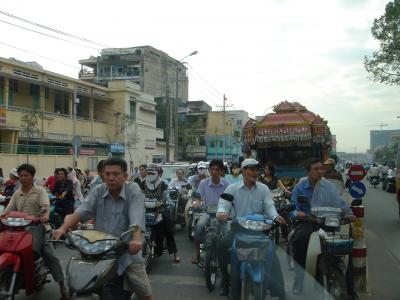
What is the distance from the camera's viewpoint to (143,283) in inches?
160

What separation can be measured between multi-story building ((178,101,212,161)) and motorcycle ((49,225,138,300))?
55477 millimetres

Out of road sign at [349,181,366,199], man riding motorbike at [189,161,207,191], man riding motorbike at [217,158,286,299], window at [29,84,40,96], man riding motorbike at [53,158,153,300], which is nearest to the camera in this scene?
man riding motorbike at [53,158,153,300]

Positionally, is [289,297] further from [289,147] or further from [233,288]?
[289,147]

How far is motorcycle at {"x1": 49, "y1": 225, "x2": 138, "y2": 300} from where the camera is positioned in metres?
3.54

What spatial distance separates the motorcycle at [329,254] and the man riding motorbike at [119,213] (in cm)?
183

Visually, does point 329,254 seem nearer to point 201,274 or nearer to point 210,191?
point 210,191

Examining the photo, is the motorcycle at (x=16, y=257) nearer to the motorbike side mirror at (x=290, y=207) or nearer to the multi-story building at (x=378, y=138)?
the motorbike side mirror at (x=290, y=207)

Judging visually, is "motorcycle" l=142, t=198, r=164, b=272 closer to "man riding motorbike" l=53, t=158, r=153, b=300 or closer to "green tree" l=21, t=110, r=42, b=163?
"man riding motorbike" l=53, t=158, r=153, b=300

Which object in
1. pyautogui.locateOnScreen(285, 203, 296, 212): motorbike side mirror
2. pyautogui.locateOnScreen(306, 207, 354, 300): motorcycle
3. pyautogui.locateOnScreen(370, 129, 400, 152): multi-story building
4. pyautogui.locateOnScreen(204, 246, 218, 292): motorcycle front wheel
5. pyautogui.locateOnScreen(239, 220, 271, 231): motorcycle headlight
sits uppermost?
pyautogui.locateOnScreen(370, 129, 400, 152): multi-story building

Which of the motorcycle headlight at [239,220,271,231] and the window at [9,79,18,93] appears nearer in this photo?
the motorcycle headlight at [239,220,271,231]

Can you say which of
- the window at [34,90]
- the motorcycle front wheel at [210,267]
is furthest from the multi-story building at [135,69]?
the motorcycle front wheel at [210,267]

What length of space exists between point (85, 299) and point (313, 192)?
120 inches

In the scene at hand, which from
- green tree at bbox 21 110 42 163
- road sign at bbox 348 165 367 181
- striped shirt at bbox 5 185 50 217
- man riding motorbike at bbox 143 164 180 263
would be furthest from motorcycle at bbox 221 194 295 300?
green tree at bbox 21 110 42 163

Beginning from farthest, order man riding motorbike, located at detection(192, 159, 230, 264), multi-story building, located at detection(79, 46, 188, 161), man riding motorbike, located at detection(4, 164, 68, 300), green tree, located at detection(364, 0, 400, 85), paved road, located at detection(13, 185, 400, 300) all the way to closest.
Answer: multi-story building, located at detection(79, 46, 188, 161)
green tree, located at detection(364, 0, 400, 85)
man riding motorbike, located at detection(192, 159, 230, 264)
paved road, located at detection(13, 185, 400, 300)
man riding motorbike, located at detection(4, 164, 68, 300)
